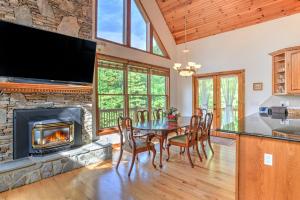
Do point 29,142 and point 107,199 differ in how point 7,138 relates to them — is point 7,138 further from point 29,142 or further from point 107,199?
point 107,199

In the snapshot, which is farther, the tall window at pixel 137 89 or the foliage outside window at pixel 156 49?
the foliage outside window at pixel 156 49

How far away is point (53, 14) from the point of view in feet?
12.2

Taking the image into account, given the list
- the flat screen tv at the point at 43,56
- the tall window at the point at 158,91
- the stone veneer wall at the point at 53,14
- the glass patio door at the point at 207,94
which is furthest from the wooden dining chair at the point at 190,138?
the stone veneer wall at the point at 53,14

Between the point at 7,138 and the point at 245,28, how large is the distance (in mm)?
6282

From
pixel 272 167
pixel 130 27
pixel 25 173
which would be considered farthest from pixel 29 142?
pixel 130 27

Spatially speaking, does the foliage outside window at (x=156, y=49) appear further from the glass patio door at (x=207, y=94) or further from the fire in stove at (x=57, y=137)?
the fire in stove at (x=57, y=137)

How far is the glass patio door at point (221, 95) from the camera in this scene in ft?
18.9

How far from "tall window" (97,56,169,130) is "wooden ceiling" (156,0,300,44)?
5.49ft

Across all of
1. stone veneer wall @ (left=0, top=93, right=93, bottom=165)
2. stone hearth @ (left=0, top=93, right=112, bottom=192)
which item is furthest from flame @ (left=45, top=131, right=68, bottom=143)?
stone veneer wall @ (left=0, top=93, right=93, bottom=165)

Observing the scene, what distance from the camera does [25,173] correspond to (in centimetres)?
289

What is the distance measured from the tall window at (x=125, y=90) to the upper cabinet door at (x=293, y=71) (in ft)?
11.6

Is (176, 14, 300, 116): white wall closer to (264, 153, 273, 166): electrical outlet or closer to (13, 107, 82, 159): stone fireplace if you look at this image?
(264, 153, 273, 166): electrical outlet

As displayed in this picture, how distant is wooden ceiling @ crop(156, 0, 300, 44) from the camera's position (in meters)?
4.87

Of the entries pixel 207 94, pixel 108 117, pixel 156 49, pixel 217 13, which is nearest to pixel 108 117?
pixel 108 117
